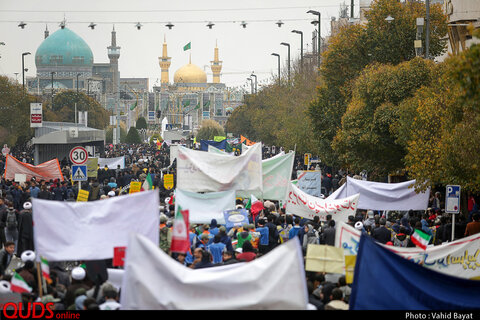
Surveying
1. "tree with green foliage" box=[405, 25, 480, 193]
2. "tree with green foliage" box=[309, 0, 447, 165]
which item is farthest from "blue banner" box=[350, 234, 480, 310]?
"tree with green foliage" box=[309, 0, 447, 165]

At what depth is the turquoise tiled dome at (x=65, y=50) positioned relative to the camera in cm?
13338

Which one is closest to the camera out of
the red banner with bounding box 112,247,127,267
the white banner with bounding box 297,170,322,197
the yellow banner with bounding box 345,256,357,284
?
the red banner with bounding box 112,247,127,267

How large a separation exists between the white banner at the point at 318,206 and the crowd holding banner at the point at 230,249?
24 mm

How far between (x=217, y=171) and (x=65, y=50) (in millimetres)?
119059

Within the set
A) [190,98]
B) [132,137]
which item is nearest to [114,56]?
[190,98]

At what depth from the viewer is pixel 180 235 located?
33.6 feet

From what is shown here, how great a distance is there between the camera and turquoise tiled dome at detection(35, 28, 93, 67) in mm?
133375

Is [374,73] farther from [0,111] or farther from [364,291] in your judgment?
[0,111]

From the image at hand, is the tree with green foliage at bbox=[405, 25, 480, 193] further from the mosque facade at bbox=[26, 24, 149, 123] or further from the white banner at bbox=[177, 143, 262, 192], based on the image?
the mosque facade at bbox=[26, 24, 149, 123]

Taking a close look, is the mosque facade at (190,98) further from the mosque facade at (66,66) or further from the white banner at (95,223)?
the white banner at (95,223)

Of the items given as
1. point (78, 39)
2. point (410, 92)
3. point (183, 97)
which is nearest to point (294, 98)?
point (410, 92)

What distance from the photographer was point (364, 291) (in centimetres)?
885

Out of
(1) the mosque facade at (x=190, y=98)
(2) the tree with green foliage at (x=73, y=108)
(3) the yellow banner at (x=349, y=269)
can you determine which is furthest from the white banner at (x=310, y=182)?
(1) the mosque facade at (x=190, y=98)

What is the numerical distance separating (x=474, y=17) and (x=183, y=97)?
467ft
